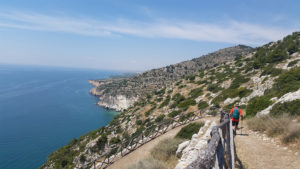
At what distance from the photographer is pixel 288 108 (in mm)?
9453

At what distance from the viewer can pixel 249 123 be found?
10078 millimetres

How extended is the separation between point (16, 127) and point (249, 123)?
8583 cm

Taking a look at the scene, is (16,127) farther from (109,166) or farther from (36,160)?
(109,166)

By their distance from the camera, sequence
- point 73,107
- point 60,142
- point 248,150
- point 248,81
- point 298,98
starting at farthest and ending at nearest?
point 73,107, point 60,142, point 248,81, point 298,98, point 248,150

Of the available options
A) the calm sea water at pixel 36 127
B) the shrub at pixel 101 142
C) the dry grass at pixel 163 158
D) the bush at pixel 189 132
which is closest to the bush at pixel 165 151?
the dry grass at pixel 163 158

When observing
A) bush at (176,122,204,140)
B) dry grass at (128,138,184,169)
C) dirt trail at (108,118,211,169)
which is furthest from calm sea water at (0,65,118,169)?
dry grass at (128,138,184,169)

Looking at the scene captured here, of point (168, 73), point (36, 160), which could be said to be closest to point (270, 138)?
point (36, 160)

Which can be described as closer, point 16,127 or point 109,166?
point 109,166

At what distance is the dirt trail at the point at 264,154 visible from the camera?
5.50 meters

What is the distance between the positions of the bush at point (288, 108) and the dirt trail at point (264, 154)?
263 centimetres

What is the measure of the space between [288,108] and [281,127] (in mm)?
2712

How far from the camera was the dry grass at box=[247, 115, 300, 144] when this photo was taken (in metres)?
6.82

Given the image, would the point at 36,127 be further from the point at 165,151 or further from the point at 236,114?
the point at 236,114

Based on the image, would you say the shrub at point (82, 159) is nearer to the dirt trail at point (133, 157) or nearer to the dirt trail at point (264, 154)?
the dirt trail at point (133, 157)
